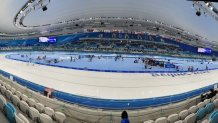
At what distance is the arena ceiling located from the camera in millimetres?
33347

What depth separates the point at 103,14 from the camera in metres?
41.5

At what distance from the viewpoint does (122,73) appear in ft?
62.7

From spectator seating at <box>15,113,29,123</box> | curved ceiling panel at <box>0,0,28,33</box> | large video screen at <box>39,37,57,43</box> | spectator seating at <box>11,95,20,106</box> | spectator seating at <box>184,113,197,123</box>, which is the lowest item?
spectator seating at <box>184,113,197,123</box>

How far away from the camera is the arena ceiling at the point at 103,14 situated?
33.3m

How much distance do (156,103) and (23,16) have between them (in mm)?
26895

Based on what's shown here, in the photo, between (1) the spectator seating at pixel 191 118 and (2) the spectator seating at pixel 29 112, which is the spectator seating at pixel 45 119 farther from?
(1) the spectator seating at pixel 191 118

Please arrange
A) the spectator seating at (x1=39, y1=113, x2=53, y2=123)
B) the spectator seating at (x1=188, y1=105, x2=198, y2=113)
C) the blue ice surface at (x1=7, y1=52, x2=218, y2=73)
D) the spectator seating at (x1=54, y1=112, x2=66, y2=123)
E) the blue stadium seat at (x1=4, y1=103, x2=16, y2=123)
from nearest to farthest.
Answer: the blue stadium seat at (x1=4, y1=103, x2=16, y2=123), the spectator seating at (x1=39, y1=113, x2=53, y2=123), the spectator seating at (x1=54, y1=112, x2=66, y2=123), the spectator seating at (x1=188, y1=105, x2=198, y2=113), the blue ice surface at (x1=7, y1=52, x2=218, y2=73)

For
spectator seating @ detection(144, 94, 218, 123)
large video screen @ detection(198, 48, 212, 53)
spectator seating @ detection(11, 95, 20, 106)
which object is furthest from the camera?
large video screen @ detection(198, 48, 212, 53)

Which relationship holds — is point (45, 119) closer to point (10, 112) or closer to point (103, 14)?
point (10, 112)

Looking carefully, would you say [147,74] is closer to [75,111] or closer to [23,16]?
[75,111]

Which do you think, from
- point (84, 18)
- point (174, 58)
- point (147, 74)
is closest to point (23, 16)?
point (84, 18)

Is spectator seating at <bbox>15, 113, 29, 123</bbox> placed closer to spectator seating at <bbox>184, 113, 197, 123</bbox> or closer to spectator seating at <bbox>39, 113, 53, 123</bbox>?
spectator seating at <bbox>39, 113, 53, 123</bbox>

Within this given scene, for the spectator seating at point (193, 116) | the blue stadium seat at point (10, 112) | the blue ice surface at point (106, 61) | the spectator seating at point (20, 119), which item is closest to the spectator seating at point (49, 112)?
the blue stadium seat at point (10, 112)

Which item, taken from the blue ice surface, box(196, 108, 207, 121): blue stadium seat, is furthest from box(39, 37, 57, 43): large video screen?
box(196, 108, 207, 121): blue stadium seat
